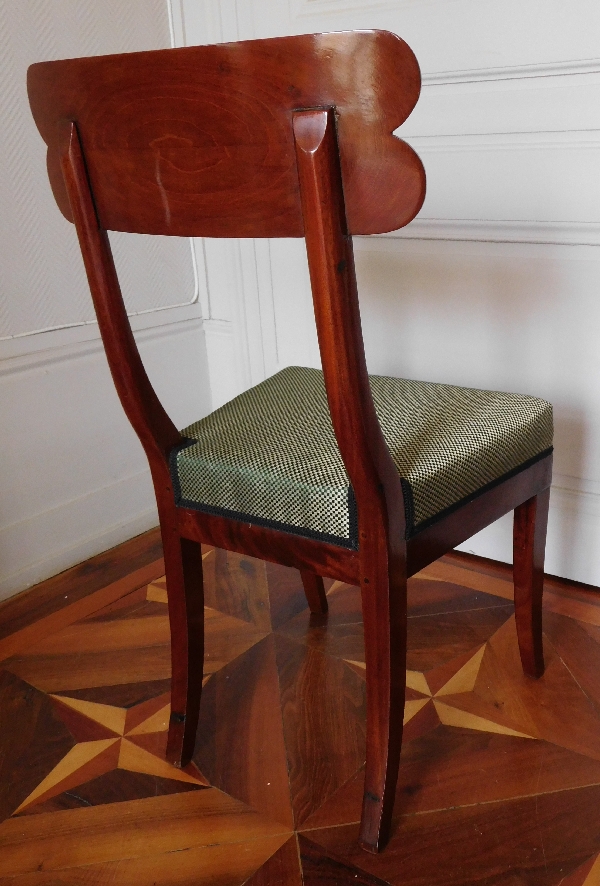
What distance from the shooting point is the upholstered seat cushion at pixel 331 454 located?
886 millimetres

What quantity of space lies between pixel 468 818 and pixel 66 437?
41.0 inches

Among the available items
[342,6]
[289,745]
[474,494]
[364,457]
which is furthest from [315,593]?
[342,6]

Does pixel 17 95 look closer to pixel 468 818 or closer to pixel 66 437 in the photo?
pixel 66 437

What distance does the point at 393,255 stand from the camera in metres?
1.55

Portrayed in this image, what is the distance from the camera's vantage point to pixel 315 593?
142 centimetres

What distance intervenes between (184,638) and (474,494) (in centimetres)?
42

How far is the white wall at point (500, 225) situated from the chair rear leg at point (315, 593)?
13.8 inches

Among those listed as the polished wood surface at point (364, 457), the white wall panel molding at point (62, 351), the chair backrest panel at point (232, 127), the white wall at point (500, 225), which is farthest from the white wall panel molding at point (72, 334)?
the polished wood surface at point (364, 457)

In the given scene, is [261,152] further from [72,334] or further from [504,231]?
[72,334]

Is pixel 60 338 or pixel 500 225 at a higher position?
pixel 500 225

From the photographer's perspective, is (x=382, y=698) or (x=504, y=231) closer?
(x=382, y=698)

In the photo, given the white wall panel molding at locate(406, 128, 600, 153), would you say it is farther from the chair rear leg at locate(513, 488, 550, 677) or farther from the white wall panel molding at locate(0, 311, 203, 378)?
the white wall panel molding at locate(0, 311, 203, 378)

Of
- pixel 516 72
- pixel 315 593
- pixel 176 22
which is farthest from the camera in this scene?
pixel 176 22

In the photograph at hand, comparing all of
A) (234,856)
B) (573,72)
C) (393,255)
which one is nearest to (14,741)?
(234,856)
